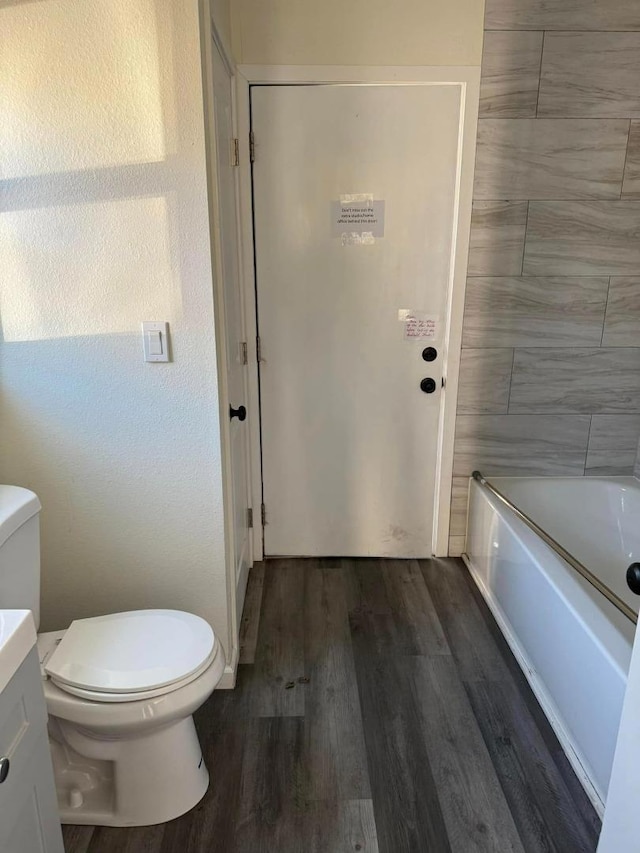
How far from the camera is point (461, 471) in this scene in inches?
106

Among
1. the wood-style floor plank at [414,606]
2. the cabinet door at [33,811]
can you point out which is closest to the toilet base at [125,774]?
the cabinet door at [33,811]

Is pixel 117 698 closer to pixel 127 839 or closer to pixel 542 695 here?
pixel 127 839

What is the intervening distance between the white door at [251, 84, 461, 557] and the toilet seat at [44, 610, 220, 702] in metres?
1.18

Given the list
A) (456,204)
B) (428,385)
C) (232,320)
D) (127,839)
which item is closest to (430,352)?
(428,385)

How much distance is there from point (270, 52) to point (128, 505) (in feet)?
5.93

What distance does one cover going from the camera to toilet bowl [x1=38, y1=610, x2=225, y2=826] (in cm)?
136

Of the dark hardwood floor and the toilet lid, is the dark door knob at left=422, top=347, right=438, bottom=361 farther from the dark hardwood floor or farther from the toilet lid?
the toilet lid

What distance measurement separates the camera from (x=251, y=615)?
7.84 ft

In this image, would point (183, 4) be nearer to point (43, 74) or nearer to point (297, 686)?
point (43, 74)

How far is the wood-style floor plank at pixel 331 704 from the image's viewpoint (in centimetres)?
162

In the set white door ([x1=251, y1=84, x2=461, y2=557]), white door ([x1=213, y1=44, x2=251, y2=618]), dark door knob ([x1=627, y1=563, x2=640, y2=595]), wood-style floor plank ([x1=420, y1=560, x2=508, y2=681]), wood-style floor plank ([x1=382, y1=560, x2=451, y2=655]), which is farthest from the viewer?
white door ([x1=251, y1=84, x2=461, y2=557])

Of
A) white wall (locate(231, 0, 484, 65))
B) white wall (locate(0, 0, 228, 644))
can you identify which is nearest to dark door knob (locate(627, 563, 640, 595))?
white wall (locate(0, 0, 228, 644))

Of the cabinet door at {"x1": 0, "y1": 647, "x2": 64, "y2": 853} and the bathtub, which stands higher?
the cabinet door at {"x1": 0, "y1": 647, "x2": 64, "y2": 853}

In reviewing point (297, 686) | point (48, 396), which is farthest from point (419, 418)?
point (48, 396)
